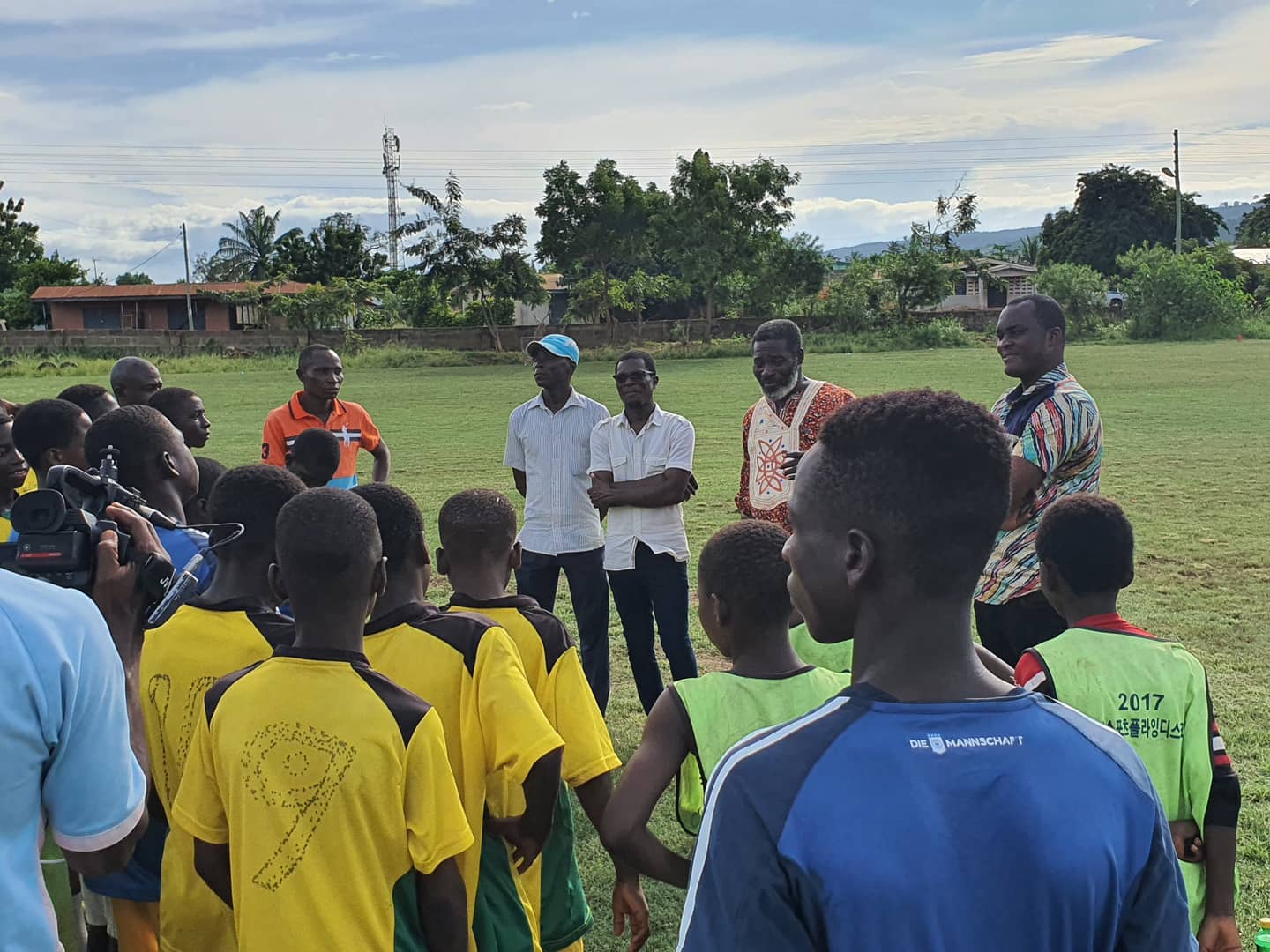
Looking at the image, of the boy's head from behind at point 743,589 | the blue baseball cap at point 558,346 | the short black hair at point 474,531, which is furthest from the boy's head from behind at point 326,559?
the blue baseball cap at point 558,346

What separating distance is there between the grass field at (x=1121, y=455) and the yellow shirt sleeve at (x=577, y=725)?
113 centimetres

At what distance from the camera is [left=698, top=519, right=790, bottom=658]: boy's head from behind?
2812 mm

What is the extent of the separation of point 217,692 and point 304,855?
432mm

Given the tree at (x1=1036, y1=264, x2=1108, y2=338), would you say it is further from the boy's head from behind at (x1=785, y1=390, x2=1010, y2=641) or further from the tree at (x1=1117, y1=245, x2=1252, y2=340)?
the boy's head from behind at (x1=785, y1=390, x2=1010, y2=641)

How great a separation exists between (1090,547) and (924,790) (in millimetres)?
2050

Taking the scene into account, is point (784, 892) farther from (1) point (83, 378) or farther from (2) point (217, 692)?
(1) point (83, 378)

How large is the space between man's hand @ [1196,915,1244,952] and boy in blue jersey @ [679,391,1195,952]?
161 cm

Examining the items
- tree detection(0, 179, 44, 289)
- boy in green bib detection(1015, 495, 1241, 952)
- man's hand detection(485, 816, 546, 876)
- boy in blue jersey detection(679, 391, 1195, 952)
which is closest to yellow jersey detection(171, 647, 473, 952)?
man's hand detection(485, 816, 546, 876)

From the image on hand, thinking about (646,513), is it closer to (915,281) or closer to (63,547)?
(63,547)

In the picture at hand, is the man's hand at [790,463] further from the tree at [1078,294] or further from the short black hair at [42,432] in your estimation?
the tree at [1078,294]

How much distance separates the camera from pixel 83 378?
35438mm

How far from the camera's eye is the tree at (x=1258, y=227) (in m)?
82.6

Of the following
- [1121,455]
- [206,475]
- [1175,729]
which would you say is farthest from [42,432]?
[1121,455]

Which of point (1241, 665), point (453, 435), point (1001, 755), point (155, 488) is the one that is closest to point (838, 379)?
point (453, 435)
